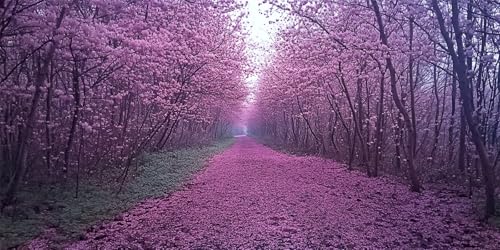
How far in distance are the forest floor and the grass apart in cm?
34

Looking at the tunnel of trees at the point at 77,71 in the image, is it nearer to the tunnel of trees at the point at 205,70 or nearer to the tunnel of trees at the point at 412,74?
the tunnel of trees at the point at 205,70

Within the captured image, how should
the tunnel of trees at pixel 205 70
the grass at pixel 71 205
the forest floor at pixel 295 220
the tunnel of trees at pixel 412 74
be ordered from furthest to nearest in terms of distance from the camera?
the tunnel of trees at pixel 412 74 < the tunnel of trees at pixel 205 70 < the grass at pixel 71 205 < the forest floor at pixel 295 220

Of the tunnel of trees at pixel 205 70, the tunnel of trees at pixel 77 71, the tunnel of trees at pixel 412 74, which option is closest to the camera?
the tunnel of trees at pixel 77 71

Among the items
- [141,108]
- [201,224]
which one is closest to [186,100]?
[141,108]

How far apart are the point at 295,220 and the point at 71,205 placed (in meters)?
5.15

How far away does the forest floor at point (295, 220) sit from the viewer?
6434mm

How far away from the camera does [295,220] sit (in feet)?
24.7

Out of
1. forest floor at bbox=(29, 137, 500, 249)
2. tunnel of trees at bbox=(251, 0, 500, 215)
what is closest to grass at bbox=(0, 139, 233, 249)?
forest floor at bbox=(29, 137, 500, 249)

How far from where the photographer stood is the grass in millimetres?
7406

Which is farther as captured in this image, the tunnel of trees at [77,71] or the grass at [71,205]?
the tunnel of trees at [77,71]

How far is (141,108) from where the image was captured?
57.8ft

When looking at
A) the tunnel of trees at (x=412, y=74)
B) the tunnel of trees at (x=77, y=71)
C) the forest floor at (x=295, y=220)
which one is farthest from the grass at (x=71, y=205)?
the tunnel of trees at (x=412, y=74)

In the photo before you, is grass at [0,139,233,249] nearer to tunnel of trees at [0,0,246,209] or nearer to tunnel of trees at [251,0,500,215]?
tunnel of trees at [0,0,246,209]

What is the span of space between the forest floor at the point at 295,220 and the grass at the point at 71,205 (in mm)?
344
